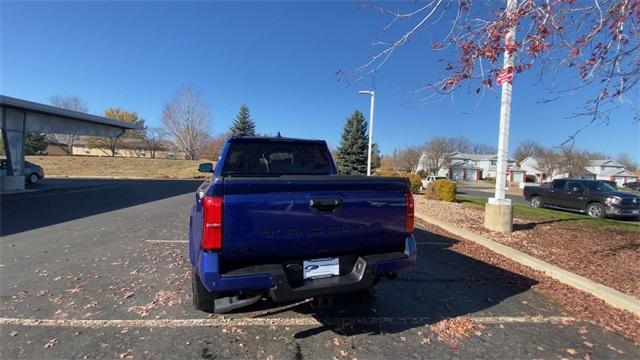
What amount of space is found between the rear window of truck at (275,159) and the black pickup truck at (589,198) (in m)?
15.4

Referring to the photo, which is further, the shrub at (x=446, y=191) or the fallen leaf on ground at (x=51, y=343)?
the shrub at (x=446, y=191)

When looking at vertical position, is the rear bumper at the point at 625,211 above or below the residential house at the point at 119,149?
below

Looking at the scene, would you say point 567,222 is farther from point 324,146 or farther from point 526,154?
point 526,154

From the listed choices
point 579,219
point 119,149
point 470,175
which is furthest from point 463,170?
point 119,149

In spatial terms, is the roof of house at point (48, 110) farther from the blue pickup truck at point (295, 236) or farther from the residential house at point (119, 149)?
the residential house at point (119, 149)

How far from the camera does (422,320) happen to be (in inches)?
155

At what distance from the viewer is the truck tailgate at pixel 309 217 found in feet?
9.30

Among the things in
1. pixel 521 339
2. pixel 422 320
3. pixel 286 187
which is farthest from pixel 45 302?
pixel 521 339

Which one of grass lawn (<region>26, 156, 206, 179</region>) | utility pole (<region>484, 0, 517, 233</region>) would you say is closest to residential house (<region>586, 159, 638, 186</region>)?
grass lawn (<region>26, 156, 206, 179</region>)

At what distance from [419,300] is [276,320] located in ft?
6.09

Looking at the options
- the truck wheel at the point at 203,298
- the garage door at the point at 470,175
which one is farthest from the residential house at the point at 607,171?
the truck wheel at the point at 203,298

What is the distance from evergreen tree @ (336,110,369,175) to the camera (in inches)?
1741

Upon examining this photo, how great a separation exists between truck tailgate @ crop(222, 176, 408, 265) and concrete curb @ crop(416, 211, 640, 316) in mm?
3047

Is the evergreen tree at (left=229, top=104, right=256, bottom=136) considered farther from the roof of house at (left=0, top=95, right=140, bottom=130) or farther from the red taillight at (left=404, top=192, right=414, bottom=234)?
the red taillight at (left=404, top=192, right=414, bottom=234)
